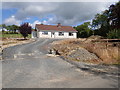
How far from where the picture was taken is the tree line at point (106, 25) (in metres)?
21.3

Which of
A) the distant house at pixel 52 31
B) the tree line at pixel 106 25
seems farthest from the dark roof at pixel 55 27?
the tree line at pixel 106 25

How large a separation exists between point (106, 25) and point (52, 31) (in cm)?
1710

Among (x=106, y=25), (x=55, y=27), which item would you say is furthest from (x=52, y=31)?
(x=106, y=25)

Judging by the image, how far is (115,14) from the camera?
844 inches

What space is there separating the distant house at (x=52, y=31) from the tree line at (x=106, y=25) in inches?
248

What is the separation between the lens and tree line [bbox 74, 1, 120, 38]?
838 inches

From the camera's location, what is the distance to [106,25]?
4209cm

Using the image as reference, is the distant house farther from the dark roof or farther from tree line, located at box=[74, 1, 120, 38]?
tree line, located at box=[74, 1, 120, 38]

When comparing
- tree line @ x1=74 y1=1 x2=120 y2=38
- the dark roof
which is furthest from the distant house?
tree line @ x1=74 y1=1 x2=120 y2=38

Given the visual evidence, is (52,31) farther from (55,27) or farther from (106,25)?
(106,25)

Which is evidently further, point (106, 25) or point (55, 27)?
point (55, 27)

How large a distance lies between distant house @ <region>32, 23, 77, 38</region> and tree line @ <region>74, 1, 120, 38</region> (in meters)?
6.29

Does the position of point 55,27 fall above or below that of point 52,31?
above

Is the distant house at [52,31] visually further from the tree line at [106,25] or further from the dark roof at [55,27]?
the tree line at [106,25]
